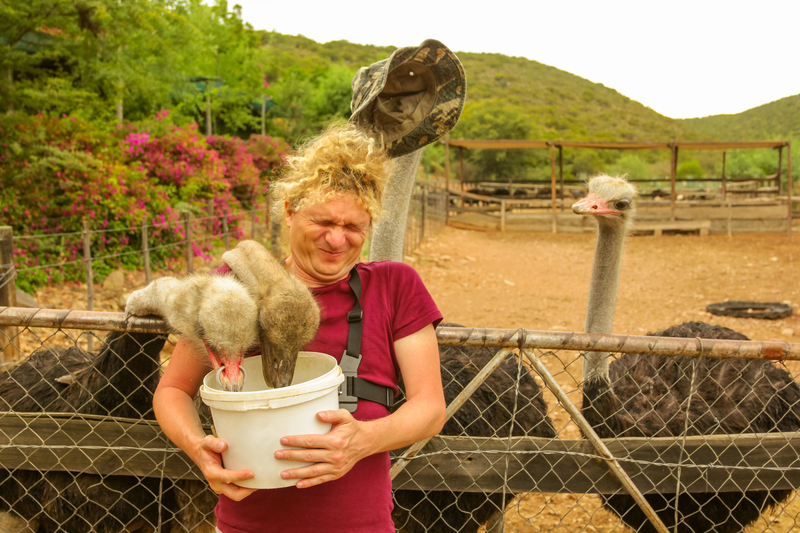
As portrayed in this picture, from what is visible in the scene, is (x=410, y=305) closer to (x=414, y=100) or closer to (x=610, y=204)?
(x=414, y=100)

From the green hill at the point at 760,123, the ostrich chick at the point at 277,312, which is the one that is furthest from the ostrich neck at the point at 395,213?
the green hill at the point at 760,123

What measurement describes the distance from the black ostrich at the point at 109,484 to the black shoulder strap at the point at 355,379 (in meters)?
0.92

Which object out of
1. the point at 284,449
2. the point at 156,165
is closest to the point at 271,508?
the point at 284,449

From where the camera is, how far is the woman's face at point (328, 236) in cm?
150

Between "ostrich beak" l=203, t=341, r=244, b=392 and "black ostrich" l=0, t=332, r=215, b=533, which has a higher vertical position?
"ostrich beak" l=203, t=341, r=244, b=392

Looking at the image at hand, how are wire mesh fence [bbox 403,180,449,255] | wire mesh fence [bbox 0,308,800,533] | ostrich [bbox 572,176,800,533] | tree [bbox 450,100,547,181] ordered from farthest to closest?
1. tree [bbox 450,100,547,181]
2. wire mesh fence [bbox 403,180,449,255]
3. ostrich [bbox 572,176,800,533]
4. wire mesh fence [bbox 0,308,800,533]

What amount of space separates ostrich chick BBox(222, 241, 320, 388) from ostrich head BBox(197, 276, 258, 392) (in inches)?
1.2

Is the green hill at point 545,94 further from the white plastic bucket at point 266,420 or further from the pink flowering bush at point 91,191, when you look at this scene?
the white plastic bucket at point 266,420

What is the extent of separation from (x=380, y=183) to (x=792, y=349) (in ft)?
4.30

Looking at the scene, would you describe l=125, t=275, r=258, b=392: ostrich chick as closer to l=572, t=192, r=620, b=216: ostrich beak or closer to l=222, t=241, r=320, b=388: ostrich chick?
l=222, t=241, r=320, b=388: ostrich chick

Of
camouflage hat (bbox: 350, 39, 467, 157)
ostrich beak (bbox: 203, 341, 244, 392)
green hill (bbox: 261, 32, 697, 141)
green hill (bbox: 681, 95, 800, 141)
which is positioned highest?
green hill (bbox: 261, 32, 697, 141)

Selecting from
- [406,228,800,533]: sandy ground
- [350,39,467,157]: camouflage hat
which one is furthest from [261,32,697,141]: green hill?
[350,39,467,157]: camouflage hat

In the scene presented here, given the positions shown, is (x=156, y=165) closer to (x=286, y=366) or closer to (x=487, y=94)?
(x=286, y=366)

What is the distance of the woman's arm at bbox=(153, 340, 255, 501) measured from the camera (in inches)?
48.8
